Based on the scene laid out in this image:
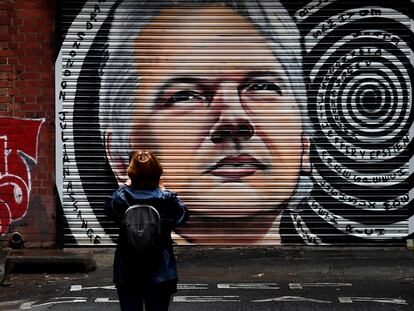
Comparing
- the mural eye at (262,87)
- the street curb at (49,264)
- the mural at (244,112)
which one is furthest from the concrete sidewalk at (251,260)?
the mural eye at (262,87)

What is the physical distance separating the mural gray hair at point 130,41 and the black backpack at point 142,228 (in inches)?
211

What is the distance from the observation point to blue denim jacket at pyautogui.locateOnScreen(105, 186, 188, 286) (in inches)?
223

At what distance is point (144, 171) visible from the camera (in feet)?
18.8

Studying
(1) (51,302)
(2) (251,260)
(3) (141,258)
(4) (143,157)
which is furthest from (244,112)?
(3) (141,258)

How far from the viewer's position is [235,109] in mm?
10891

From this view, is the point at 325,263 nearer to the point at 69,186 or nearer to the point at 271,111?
the point at 271,111

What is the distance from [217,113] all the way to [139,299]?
5.44 m

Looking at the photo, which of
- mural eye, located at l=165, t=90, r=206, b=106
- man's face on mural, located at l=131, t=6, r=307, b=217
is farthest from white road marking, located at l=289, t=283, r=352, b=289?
mural eye, located at l=165, t=90, r=206, b=106

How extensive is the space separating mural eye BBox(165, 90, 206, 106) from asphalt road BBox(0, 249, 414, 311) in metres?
1.97

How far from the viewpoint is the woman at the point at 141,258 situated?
18.5 feet

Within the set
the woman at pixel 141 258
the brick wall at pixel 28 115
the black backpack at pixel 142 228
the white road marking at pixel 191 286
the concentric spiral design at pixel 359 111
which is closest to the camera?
the black backpack at pixel 142 228

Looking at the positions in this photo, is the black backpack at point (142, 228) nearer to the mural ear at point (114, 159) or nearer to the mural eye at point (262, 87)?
the mural ear at point (114, 159)

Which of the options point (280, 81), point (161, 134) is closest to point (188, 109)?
point (161, 134)

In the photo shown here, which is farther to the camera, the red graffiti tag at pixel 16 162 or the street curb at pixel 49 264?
the red graffiti tag at pixel 16 162
